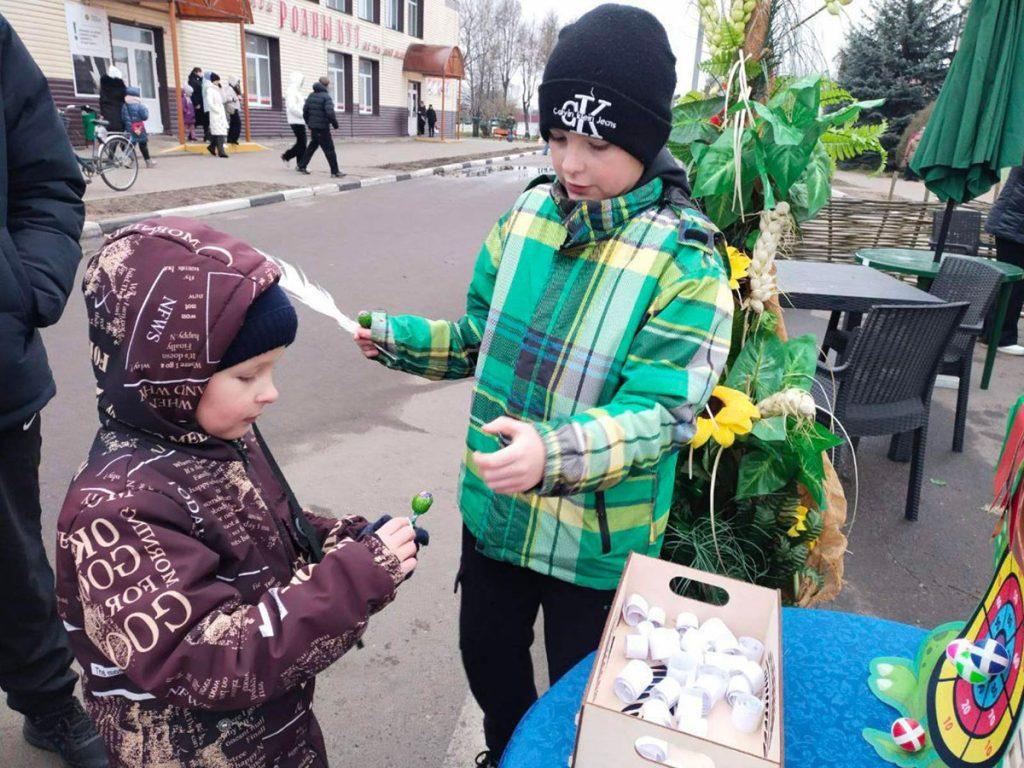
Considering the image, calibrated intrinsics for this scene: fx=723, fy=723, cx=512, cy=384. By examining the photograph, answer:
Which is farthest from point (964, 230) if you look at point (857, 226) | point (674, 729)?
point (674, 729)

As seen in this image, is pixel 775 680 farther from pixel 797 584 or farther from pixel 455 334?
pixel 797 584

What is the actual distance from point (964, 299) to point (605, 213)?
3.99m

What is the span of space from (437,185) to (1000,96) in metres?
12.3

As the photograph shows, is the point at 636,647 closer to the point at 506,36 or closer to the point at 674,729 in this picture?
the point at 674,729

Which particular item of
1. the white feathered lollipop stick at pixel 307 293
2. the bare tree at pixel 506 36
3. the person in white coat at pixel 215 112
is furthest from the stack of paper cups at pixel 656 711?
the bare tree at pixel 506 36

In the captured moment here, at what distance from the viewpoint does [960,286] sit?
4410 millimetres

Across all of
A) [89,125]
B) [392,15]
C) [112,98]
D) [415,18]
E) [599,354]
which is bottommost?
[599,354]

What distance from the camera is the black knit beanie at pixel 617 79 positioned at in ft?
4.21

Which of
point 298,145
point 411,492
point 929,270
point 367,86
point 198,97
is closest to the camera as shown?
point 411,492

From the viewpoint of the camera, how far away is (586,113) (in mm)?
→ 1296

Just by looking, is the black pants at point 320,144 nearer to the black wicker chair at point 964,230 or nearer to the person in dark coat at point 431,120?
the black wicker chair at point 964,230

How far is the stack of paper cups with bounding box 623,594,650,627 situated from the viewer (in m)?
1.20

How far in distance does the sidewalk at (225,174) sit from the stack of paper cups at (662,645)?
27.3ft

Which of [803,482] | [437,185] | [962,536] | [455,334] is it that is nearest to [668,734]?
[455,334]
